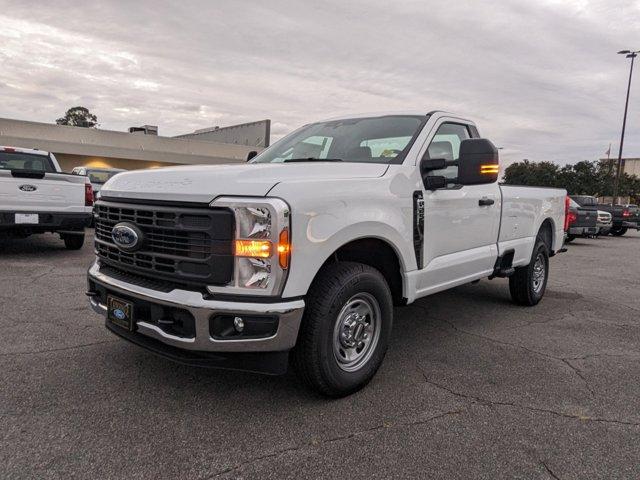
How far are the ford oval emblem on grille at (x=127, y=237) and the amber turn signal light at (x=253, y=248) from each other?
72cm

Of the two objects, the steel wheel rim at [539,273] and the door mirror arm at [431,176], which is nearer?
the door mirror arm at [431,176]

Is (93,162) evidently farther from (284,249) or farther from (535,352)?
(284,249)

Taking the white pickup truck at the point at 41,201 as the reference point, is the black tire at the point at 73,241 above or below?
below

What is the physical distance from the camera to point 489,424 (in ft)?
9.45

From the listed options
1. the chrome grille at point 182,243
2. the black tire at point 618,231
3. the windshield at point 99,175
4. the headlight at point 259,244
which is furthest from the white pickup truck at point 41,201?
the black tire at point 618,231

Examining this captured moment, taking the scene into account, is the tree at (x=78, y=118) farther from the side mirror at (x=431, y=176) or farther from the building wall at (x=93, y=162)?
the side mirror at (x=431, y=176)

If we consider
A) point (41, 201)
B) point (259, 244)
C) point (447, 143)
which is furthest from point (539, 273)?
point (41, 201)

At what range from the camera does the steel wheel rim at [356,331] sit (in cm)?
309

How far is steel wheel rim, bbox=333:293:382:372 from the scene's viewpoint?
10.1 ft

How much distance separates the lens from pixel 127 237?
9.82 feet

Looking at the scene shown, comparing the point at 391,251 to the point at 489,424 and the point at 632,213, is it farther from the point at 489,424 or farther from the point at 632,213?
the point at 632,213

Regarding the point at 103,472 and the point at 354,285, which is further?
the point at 354,285

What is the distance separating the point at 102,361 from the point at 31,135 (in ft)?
94.4

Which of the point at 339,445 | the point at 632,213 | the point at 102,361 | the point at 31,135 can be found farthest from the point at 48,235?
the point at 632,213
